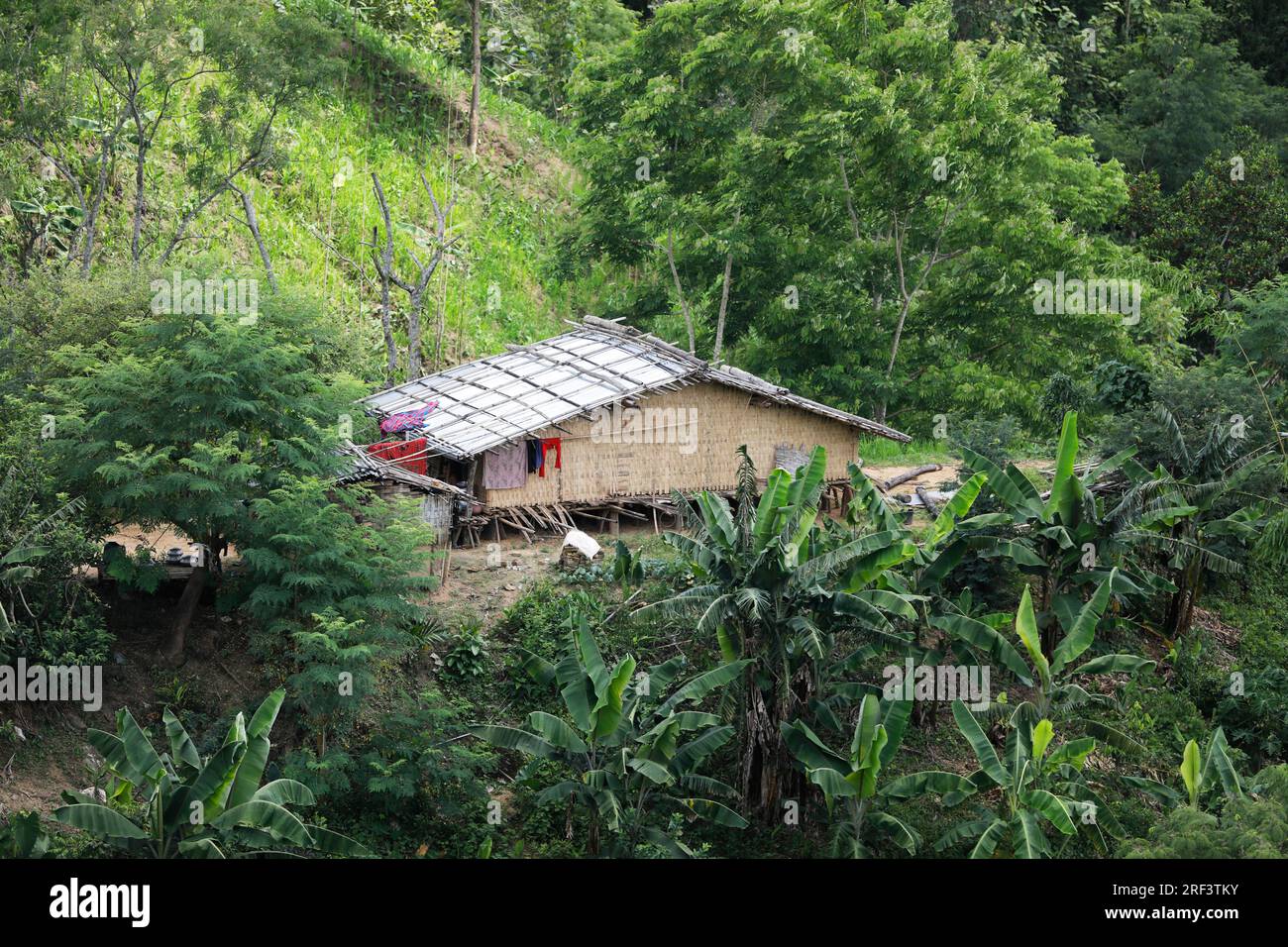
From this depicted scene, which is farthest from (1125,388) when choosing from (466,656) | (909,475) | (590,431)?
(466,656)

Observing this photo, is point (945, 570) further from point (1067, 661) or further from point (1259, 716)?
point (1259, 716)

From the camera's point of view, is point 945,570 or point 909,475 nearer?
point 945,570

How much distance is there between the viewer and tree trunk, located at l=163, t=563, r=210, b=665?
1709cm

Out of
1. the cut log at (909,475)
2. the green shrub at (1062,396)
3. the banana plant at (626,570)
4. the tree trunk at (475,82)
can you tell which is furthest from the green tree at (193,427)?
the tree trunk at (475,82)

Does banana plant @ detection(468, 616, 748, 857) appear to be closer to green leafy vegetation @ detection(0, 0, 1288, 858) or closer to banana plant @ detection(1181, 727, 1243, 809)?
green leafy vegetation @ detection(0, 0, 1288, 858)

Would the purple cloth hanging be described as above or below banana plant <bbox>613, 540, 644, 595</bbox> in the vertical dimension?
above

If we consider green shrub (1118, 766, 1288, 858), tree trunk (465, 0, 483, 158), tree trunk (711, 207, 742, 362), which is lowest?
green shrub (1118, 766, 1288, 858)

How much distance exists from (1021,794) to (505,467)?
918cm

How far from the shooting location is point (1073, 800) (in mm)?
15852

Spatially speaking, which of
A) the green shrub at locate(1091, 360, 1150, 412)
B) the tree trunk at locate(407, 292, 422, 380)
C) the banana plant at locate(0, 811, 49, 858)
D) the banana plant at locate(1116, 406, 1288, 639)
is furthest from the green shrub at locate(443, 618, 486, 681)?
the green shrub at locate(1091, 360, 1150, 412)

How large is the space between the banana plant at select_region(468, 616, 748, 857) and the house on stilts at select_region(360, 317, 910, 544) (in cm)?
561

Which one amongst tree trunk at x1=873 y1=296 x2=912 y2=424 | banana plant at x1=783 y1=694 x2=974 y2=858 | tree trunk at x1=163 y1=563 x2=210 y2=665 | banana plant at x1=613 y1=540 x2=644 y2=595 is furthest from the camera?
tree trunk at x1=873 y1=296 x2=912 y2=424

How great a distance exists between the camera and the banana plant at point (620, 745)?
48.2ft

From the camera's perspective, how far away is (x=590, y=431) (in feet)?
70.9
